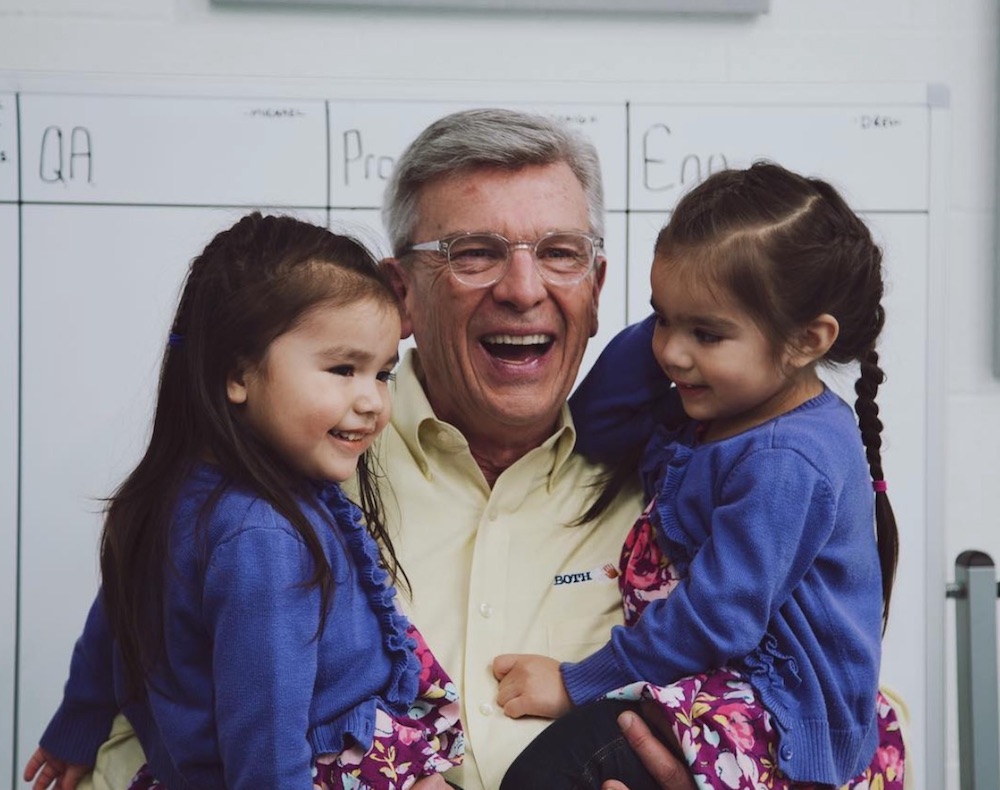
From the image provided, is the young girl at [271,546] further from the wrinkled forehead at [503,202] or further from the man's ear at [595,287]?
the man's ear at [595,287]

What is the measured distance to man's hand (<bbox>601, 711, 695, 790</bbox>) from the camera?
4.46ft

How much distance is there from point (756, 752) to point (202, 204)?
1.25 metres

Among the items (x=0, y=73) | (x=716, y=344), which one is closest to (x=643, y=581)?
(x=716, y=344)

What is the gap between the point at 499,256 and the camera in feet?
Answer: 5.37

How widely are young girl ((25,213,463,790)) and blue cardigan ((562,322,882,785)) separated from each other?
26 centimetres

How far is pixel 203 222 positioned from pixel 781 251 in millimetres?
1042

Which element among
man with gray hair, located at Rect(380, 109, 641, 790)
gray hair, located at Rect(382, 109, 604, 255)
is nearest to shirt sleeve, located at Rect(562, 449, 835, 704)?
man with gray hair, located at Rect(380, 109, 641, 790)

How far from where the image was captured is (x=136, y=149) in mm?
2045

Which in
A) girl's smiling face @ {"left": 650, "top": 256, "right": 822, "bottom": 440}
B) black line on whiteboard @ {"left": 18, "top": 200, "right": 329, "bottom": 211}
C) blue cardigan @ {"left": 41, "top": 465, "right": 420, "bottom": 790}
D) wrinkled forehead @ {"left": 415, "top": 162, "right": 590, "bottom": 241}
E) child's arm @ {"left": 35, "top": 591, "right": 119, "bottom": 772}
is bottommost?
child's arm @ {"left": 35, "top": 591, "right": 119, "bottom": 772}

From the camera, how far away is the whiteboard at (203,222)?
2037mm

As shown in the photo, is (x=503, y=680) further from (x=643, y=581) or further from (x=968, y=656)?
(x=968, y=656)

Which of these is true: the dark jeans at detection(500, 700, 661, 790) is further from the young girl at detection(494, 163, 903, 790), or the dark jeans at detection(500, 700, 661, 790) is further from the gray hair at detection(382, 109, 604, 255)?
the gray hair at detection(382, 109, 604, 255)

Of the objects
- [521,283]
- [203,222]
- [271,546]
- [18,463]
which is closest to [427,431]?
[521,283]

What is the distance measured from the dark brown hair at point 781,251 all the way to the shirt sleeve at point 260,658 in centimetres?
56
